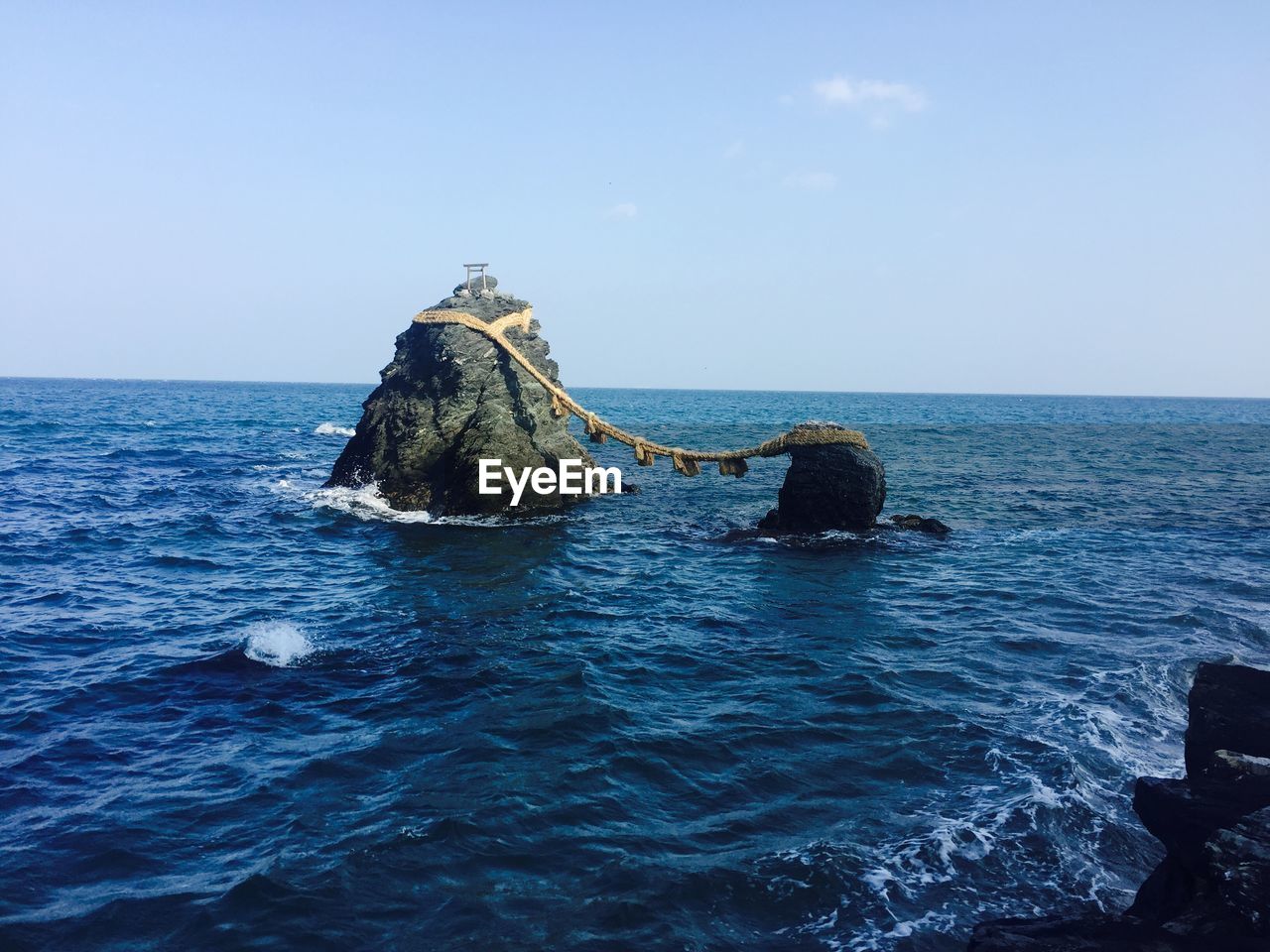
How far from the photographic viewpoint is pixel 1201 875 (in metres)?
5.05

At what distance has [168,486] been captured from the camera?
27344mm

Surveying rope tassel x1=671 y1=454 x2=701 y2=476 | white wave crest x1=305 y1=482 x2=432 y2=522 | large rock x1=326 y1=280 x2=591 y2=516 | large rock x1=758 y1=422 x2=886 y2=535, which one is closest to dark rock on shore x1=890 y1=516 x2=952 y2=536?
large rock x1=758 y1=422 x2=886 y2=535

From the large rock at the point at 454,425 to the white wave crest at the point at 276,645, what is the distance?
31.3ft

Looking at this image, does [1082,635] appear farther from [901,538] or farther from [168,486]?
[168,486]

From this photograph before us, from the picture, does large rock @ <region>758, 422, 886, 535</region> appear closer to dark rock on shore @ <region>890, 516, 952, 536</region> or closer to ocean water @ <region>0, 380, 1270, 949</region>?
ocean water @ <region>0, 380, 1270, 949</region>

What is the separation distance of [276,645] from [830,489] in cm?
1375

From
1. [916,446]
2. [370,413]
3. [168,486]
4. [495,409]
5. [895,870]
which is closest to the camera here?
[895,870]

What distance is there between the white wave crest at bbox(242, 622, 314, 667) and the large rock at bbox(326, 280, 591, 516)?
9.55 meters

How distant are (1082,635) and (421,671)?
1056 cm

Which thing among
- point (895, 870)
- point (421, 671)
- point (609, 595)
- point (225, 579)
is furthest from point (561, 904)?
point (225, 579)

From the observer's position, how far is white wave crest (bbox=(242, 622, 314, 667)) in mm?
11188

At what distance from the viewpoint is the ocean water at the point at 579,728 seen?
6.20 metres

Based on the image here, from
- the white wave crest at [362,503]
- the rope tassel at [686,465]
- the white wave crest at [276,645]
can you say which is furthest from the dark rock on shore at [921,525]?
the white wave crest at [276,645]

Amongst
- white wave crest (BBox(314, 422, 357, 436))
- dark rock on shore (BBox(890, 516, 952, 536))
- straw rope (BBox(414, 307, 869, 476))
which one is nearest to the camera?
dark rock on shore (BBox(890, 516, 952, 536))
